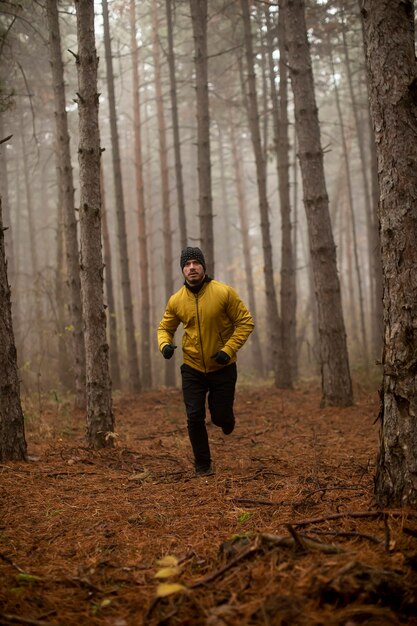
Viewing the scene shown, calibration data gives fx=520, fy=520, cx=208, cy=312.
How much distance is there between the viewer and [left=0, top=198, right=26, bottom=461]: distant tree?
19.0 ft

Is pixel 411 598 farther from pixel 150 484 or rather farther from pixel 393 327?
pixel 150 484

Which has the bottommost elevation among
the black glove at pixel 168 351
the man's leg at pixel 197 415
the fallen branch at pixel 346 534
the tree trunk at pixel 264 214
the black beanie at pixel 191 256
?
the fallen branch at pixel 346 534

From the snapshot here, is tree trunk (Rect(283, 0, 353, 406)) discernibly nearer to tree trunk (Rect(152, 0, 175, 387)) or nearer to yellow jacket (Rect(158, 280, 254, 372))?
yellow jacket (Rect(158, 280, 254, 372))

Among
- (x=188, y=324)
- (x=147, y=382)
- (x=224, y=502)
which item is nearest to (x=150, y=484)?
(x=224, y=502)

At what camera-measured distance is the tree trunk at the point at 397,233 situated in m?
3.51

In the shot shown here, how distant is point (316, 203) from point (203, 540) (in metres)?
7.53

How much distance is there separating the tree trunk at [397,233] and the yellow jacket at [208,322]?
6.79ft

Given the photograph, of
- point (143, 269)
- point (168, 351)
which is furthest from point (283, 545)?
point (143, 269)

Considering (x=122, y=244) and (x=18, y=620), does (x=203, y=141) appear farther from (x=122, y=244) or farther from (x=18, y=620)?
(x=18, y=620)

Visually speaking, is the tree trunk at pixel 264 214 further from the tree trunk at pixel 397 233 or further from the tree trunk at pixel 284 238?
the tree trunk at pixel 397 233

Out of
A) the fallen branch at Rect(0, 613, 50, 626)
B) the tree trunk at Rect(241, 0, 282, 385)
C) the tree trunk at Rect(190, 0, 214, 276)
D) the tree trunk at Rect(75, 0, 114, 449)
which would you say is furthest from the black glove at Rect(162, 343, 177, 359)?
the tree trunk at Rect(241, 0, 282, 385)

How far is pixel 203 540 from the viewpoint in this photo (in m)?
3.41

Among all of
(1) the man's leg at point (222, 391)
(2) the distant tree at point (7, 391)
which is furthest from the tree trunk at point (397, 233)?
(2) the distant tree at point (7, 391)

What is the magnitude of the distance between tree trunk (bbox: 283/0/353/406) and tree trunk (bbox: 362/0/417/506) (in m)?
5.99
